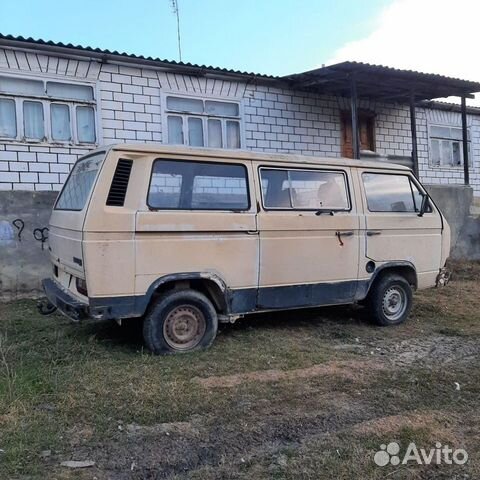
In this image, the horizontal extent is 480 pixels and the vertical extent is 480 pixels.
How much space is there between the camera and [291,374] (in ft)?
14.9

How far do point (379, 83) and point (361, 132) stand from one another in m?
1.69

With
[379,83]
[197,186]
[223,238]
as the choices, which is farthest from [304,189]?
[379,83]

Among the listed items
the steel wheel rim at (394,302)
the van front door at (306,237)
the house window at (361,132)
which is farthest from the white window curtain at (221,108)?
the steel wheel rim at (394,302)

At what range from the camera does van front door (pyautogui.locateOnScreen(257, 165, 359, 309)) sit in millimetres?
5434

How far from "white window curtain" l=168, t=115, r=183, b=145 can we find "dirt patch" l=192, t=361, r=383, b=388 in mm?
6331

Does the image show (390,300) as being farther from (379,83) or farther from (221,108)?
(379,83)

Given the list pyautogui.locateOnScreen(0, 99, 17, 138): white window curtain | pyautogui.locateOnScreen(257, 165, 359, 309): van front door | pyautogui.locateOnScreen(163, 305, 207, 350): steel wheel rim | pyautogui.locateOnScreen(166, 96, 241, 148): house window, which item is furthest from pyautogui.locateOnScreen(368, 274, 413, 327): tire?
pyautogui.locateOnScreen(0, 99, 17, 138): white window curtain

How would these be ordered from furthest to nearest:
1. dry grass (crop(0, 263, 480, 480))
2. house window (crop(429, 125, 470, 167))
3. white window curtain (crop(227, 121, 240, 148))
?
house window (crop(429, 125, 470, 167))
white window curtain (crop(227, 121, 240, 148))
dry grass (crop(0, 263, 480, 480))

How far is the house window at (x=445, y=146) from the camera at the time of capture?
46.5 feet

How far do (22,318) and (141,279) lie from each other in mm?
2954

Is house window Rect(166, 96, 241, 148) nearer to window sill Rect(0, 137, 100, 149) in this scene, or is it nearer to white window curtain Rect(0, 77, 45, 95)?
window sill Rect(0, 137, 100, 149)

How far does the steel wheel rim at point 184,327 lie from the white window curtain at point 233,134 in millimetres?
6149

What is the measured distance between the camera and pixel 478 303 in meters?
7.89

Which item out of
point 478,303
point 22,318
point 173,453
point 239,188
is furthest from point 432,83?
point 173,453
